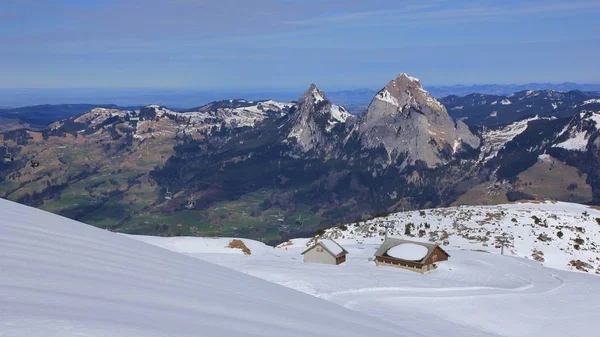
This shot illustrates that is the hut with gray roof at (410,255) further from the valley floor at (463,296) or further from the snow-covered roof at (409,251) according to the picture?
the valley floor at (463,296)

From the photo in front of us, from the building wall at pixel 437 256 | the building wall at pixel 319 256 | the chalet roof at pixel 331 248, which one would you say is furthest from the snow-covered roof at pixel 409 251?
the building wall at pixel 319 256

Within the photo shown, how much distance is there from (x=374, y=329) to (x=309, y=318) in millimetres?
2148

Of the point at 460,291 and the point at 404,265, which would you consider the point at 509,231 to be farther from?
the point at 460,291

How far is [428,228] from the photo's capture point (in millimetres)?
99625

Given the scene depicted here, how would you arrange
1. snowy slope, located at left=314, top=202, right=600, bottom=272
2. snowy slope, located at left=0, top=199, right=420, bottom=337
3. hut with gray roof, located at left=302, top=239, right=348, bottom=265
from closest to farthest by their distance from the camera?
snowy slope, located at left=0, top=199, right=420, bottom=337, hut with gray roof, located at left=302, top=239, right=348, bottom=265, snowy slope, located at left=314, top=202, right=600, bottom=272

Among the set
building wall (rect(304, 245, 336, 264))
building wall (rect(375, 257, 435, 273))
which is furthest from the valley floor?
building wall (rect(304, 245, 336, 264))

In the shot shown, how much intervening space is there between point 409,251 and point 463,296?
20.8 metres

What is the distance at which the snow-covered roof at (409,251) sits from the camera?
59616mm

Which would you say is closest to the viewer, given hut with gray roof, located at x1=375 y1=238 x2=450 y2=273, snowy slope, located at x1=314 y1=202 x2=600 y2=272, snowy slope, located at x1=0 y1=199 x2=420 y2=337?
snowy slope, located at x1=0 y1=199 x2=420 y2=337

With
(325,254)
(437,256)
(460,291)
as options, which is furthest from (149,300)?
(437,256)

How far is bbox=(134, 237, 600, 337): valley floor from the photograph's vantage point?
31.0 m

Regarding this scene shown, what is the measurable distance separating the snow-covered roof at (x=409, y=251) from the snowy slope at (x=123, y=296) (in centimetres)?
4746

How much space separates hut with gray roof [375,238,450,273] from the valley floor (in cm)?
170

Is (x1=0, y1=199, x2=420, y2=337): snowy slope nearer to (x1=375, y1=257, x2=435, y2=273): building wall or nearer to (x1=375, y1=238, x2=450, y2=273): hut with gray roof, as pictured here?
(x1=375, y1=257, x2=435, y2=273): building wall
